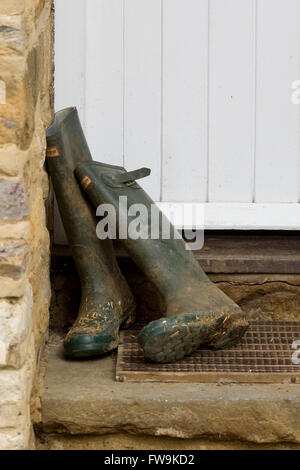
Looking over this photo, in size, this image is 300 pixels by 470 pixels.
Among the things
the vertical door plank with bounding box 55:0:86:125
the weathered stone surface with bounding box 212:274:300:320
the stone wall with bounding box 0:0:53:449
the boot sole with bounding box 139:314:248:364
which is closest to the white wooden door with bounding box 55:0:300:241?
the vertical door plank with bounding box 55:0:86:125

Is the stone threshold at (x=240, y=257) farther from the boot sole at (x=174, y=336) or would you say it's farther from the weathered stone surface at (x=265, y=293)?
the boot sole at (x=174, y=336)

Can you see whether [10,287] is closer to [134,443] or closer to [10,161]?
[10,161]

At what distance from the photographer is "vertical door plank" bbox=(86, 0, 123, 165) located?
2865 millimetres

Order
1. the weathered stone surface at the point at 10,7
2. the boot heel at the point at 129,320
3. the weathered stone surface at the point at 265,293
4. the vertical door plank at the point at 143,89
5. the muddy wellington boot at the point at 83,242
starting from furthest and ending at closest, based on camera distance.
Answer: the vertical door plank at the point at 143,89
the weathered stone surface at the point at 265,293
the boot heel at the point at 129,320
the muddy wellington boot at the point at 83,242
the weathered stone surface at the point at 10,7

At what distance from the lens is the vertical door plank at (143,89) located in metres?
2.88

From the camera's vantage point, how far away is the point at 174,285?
2.44 metres

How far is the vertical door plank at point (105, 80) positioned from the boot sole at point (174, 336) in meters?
0.86

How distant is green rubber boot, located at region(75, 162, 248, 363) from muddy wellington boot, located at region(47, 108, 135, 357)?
6cm

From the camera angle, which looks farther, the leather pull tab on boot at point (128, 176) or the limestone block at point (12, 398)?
the leather pull tab on boot at point (128, 176)

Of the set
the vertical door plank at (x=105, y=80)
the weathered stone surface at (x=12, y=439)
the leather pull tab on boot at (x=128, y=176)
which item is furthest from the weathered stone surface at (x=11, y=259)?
the vertical door plank at (x=105, y=80)

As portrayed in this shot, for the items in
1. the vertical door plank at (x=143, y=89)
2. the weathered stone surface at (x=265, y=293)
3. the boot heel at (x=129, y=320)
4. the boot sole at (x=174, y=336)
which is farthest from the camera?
the vertical door plank at (x=143, y=89)

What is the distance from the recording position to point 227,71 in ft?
9.58

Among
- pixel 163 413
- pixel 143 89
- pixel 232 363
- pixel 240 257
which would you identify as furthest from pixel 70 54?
pixel 163 413

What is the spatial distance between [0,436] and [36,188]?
71 centimetres
